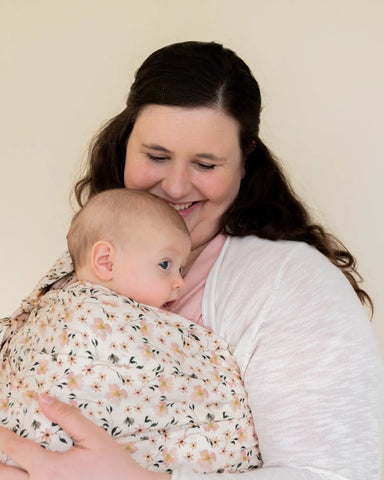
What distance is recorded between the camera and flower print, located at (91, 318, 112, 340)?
1375 millimetres

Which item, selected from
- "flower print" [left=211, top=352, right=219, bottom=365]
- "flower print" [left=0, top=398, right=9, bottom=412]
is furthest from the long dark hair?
"flower print" [left=0, top=398, right=9, bottom=412]

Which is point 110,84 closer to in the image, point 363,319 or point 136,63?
point 136,63

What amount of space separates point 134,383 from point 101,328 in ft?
0.42

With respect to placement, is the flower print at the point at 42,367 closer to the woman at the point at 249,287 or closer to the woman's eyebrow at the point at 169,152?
the woman at the point at 249,287

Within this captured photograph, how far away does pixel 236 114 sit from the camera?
1717 millimetres

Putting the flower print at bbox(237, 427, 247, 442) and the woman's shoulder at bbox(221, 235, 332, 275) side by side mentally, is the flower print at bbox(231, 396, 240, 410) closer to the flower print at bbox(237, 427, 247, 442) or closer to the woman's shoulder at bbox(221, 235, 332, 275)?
the flower print at bbox(237, 427, 247, 442)

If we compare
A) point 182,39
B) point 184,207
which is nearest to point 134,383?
point 184,207

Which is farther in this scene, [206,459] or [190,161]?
[190,161]

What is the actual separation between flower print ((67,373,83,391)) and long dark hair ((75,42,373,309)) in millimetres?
611

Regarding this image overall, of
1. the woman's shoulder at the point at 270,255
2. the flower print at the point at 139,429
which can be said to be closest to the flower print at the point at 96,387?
the flower print at the point at 139,429

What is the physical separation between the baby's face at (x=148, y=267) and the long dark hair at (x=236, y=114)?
26cm

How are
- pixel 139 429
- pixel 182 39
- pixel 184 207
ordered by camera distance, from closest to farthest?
pixel 139 429 < pixel 184 207 < pixel 182 39

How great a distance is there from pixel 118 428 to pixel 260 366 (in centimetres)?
33

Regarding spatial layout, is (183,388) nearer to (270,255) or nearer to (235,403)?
(235,403)
